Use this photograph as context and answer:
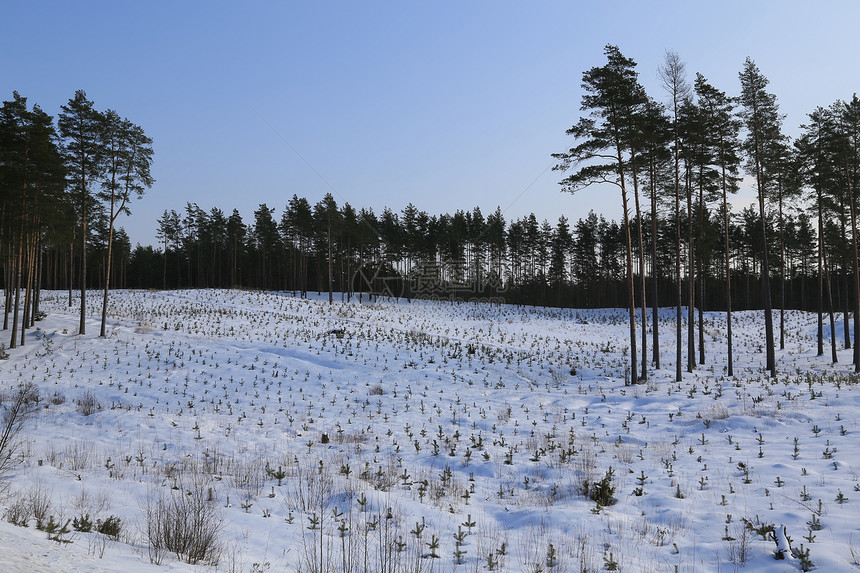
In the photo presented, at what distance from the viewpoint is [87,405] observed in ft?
45.1

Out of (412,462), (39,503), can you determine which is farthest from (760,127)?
(39,503)

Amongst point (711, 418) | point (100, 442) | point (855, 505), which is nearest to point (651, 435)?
point (711, 418)

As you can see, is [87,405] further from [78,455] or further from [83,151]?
[83,151]

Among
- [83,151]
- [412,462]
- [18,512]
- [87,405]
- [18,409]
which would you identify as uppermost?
[83,151]

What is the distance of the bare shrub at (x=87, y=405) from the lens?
13320 millimetres

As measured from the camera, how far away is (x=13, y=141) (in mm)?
24047

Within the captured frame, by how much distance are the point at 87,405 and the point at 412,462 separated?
11.5 meters

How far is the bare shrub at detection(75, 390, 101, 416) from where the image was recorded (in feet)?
43.7

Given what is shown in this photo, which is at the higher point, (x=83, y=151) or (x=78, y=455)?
(x=83, y=151)

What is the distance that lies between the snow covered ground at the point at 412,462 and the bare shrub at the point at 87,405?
12cm

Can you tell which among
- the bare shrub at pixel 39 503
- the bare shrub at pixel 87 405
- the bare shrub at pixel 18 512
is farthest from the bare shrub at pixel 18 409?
the bare shrub at pixel 18 512

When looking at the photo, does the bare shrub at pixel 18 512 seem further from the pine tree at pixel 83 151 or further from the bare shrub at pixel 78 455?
the pine tree at pixel 83 151

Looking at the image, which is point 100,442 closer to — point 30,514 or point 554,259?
point 30,514

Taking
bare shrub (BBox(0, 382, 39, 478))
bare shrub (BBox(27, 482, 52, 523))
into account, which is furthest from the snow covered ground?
bare shrub (BBox(0, 382, 39, 478))
